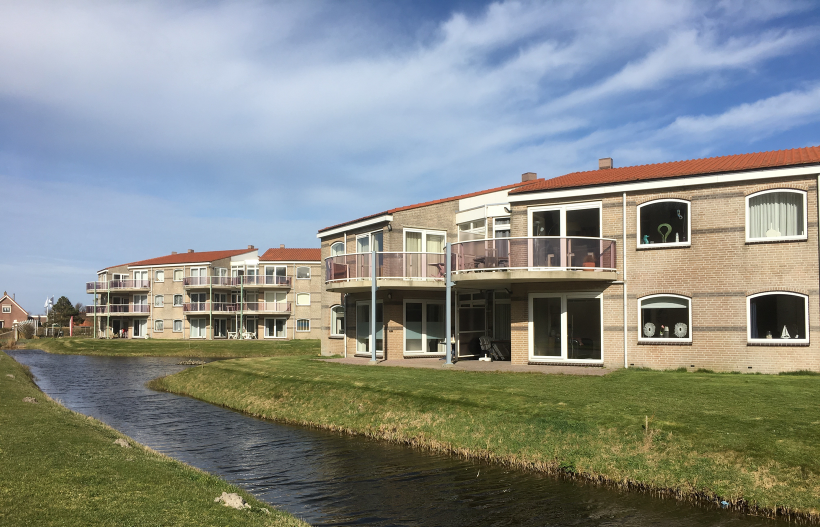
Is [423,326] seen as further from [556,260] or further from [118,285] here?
[118,285]

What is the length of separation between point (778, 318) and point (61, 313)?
93.0 metres

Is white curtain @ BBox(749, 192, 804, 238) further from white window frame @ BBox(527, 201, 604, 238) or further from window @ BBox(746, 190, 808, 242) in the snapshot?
white window frame @ BBox(527, 201, 604, 238)

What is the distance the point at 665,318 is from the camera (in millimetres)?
20312

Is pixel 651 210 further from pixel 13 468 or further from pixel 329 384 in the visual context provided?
pixel 13 468

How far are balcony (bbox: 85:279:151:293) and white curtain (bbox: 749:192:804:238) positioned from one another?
2521 inches

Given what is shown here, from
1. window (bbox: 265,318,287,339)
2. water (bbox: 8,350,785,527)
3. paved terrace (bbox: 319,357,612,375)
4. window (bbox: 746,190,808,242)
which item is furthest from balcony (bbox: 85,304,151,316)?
window (bbox: 746,190,808,242)

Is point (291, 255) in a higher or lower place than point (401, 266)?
higher

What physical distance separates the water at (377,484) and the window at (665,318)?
9.69 metres

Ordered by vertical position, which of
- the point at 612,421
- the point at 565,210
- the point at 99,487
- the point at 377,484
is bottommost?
the point at 377,484

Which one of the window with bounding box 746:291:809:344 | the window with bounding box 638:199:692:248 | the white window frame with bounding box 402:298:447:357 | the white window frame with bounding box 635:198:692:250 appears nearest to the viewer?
the window with bounding box 746:291:809:344

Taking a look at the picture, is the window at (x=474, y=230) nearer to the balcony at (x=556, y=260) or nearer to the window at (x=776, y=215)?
the balcony at (x=556, y=260)

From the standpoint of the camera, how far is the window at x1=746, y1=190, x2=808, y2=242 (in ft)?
60.5

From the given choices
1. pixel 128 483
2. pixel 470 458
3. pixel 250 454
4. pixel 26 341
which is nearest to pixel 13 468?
pixel 128 483

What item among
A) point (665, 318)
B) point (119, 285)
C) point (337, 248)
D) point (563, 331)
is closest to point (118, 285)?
point (119, 285)
